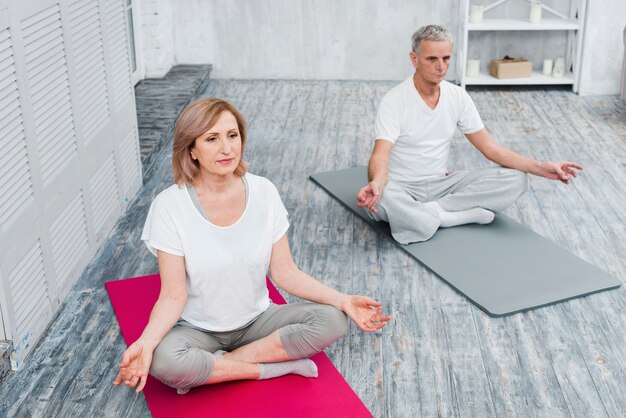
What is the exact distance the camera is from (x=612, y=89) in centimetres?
567

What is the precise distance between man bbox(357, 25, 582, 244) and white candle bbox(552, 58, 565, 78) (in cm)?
249

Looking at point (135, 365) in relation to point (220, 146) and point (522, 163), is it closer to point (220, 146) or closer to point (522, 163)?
point (220, 146)

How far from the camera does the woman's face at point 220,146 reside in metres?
2.22

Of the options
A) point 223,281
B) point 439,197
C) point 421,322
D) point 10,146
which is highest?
point 10,146

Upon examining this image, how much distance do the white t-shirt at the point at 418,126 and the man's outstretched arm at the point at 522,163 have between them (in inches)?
2.3

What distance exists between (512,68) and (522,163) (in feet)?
8.20

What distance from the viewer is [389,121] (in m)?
3.40

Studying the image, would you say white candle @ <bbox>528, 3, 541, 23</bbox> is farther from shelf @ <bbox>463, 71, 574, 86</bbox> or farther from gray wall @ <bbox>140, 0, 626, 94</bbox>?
shelf @ <bbox>463, 71, 574, 86</bbox>

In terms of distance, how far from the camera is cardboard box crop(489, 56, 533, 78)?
226 inches

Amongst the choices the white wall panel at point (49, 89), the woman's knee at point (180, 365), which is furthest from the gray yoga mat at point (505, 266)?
the white wall panel at point (49, 89)

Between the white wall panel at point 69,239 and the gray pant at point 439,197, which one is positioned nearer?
the white wall panel at point 69,239

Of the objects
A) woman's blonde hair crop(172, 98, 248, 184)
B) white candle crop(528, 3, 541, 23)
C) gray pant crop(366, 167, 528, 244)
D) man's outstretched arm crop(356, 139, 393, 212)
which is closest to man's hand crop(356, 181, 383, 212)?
man's outstretched arm crop(356, 139, 393, 212)

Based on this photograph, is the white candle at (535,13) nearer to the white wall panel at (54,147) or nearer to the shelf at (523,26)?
the shelf at (523,26)

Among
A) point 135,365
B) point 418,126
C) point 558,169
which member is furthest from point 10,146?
point 558,169
